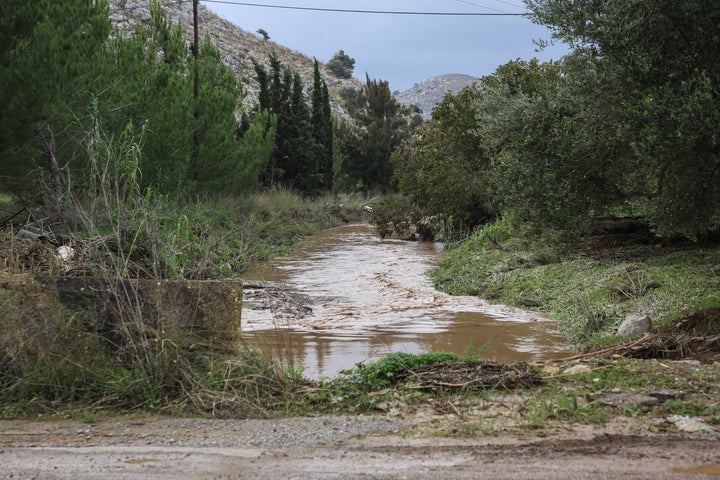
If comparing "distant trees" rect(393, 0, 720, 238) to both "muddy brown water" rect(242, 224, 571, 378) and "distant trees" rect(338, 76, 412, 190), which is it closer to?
"muddy brown water" rect(242, 224, 571, 378)

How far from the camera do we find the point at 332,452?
432cm

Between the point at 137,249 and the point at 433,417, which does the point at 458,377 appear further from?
the point at 137,249

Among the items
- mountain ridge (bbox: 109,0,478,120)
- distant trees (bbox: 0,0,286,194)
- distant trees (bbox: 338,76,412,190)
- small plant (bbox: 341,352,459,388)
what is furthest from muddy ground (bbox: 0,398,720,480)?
mountain ridge (bbox: 109,0,478,120)

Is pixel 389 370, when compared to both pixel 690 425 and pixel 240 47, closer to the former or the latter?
pixel 690 425

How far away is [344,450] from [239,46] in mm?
84622

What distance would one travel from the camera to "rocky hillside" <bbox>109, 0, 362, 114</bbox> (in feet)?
235

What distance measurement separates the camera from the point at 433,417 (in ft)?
16.4

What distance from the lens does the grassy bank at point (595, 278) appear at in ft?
31.2

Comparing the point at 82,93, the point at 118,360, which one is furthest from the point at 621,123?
the point at 82,93

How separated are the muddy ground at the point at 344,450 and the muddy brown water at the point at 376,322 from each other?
124cm

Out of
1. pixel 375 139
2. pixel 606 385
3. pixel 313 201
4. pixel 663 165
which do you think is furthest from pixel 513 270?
pixel 375 139

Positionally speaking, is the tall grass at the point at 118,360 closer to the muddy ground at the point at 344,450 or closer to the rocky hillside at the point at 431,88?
the muddy ground at the point at 344,450

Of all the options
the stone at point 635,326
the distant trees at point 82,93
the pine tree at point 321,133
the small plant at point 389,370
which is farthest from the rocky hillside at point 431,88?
the small plant at point 389,370

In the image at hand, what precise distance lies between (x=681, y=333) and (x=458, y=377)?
11.7 ft
